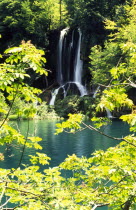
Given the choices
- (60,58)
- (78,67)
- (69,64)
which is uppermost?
(60,58)

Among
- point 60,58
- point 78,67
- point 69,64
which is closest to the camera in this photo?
point 78,67

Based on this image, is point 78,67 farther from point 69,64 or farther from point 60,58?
point 60,58

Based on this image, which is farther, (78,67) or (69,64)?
(69,64)

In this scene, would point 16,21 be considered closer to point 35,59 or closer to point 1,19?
point 1,19

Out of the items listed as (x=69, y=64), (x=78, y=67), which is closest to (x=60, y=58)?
(x=69, y=64)

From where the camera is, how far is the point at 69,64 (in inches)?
1555

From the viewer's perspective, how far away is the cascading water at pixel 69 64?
1464 inches

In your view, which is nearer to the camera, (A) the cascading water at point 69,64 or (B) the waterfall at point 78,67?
(A) the cascading water at point 69,64

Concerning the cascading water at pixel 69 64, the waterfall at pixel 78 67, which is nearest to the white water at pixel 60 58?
the cascading water at pixel 69 64

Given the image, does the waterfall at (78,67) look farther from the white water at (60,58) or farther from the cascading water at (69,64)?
the white water at (60,58)

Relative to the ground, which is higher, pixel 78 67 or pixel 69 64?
pixel 69 64

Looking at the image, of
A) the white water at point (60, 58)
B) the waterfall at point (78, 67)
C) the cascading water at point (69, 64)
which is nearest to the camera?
the cascading water at point (69, 64)

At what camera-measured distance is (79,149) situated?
50.2ft

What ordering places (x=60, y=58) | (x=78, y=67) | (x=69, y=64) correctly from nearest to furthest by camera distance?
(x=78, y=67) → (x=69, y=64) → (x=60, y=58)
